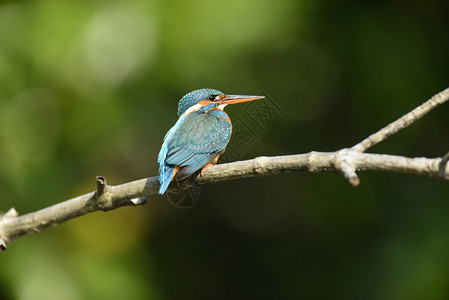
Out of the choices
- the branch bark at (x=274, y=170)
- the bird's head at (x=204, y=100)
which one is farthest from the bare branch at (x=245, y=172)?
the bird's head at (x=204, y=100)

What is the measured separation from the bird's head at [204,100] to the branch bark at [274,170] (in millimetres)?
623

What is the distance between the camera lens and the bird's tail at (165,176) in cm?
186

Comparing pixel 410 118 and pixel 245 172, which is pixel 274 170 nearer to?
pixel 245 172

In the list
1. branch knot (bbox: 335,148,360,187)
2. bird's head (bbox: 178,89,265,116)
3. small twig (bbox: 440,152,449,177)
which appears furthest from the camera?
bird's head (bbox: 178,89,265,116)

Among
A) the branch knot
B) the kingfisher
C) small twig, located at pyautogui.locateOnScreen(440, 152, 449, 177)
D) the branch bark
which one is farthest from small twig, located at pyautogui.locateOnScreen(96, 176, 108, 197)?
small twig, located at pyautogui.locateOnScreen(440, 152, 449, 177)

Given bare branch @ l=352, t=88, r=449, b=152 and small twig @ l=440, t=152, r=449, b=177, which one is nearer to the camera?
small twig @ l=440, t=152, r=449, b=177

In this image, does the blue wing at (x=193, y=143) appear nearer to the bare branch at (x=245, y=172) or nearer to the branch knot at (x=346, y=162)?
the bare branch at (x=245, y=172)

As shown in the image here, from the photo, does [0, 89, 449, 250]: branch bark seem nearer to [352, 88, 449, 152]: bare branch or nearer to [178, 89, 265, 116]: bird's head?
[352, 88, 449, 152]: bare branch

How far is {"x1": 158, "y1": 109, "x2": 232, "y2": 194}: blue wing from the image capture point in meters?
2.09

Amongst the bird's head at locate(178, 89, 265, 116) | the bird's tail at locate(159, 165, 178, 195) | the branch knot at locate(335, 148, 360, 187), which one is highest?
the bird's head at locate(178, 89, 265, 116)

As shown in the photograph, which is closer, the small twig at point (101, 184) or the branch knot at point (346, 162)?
the branch knot at point (346, 162)

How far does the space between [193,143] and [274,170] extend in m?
0.76

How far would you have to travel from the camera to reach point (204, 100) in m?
2.68

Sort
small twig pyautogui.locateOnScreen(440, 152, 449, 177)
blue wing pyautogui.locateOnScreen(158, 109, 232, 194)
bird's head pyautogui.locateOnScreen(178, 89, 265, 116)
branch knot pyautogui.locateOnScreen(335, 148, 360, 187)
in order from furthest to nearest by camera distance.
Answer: bird's head pyautogui.locateOnScreen(178, 89, 265, 116) → blue wing pyautogui.locateOnScreen(158, 109, 232, 194) → branch knot pyautogui.locateOnScreen(335, 148, 360, 187) → small twig pyautogui.locateOnScreen(440, 152, 449, 177)
